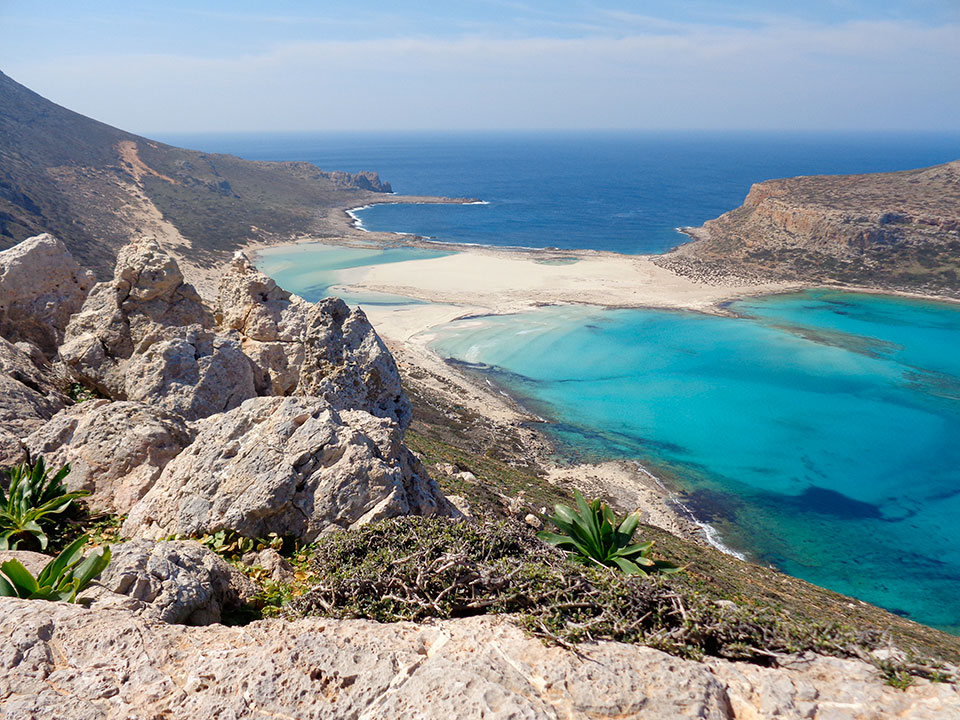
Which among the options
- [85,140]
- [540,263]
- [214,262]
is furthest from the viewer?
[85,140]

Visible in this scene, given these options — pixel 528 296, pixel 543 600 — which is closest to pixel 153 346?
pixel 543 600

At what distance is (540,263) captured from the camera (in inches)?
2938

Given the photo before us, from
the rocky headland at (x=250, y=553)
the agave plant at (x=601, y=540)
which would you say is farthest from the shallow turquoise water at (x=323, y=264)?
the agave plant at (x=601, y=540)

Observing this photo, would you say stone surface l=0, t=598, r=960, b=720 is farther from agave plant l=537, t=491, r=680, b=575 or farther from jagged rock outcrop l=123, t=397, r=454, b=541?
agave plant l=537, t=491, r=680, b=575

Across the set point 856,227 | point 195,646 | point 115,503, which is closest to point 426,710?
point 195,646

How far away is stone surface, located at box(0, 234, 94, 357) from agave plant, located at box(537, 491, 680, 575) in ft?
44.8

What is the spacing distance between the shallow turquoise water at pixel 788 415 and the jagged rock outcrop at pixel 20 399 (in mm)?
23374

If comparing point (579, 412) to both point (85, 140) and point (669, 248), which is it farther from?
point (85, 140)

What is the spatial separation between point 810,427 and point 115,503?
1434 inches

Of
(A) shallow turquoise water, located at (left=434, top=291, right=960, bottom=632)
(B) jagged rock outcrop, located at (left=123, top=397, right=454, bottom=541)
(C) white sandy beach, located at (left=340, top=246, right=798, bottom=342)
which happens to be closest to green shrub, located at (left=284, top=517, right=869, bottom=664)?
(B) jagged rock outcrop, located at (left=123, top=397, right=454, bottom=541)

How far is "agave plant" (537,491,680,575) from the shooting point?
727 centimetres

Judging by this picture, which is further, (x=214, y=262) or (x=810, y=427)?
(x=214, y=262)

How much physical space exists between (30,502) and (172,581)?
Result: 3505 millimetres

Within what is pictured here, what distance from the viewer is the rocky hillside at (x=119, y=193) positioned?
186 feet
